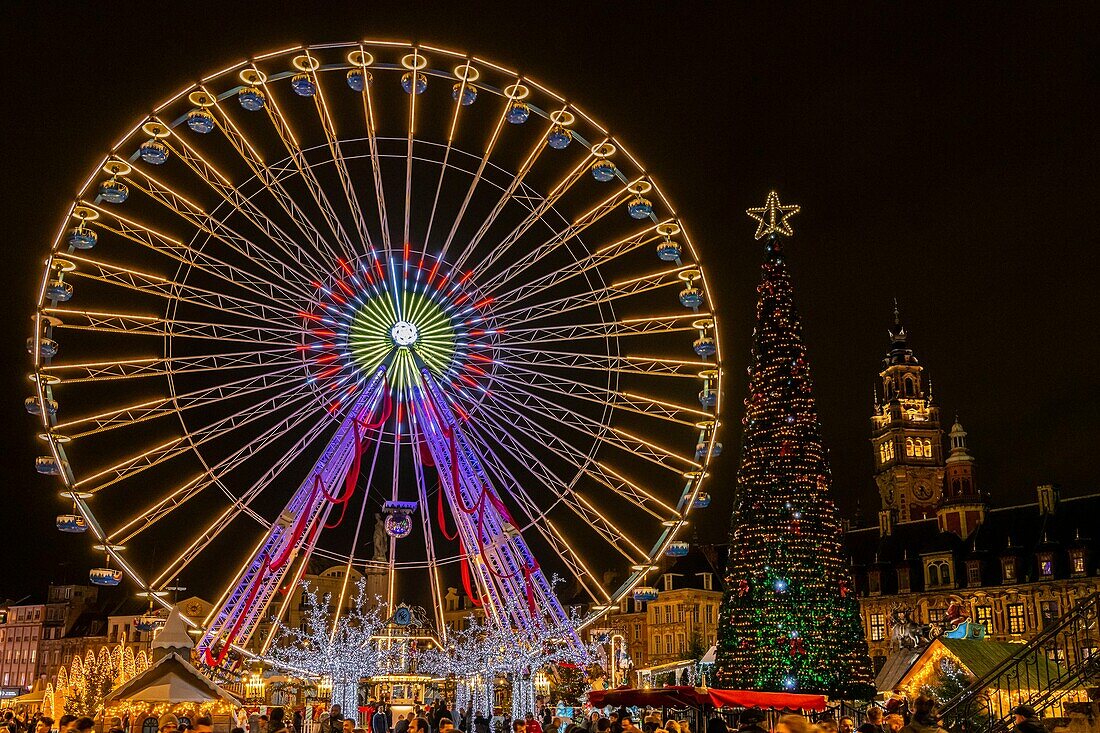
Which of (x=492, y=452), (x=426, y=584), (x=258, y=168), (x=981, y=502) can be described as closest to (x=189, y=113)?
(x=258, y=168)

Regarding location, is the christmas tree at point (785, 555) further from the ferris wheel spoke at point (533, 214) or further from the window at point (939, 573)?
the window at point (939, 573)

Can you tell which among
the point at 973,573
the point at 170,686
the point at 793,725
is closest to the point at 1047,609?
the point at 973,573

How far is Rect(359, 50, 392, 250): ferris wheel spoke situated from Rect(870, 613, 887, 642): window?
180ft

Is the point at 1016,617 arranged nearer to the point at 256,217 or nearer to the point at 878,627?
the point at 878,627

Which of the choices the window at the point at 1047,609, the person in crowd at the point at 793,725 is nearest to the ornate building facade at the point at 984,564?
the window at the point at 1047,609

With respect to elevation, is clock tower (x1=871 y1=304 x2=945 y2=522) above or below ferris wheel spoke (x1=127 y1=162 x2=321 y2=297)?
above

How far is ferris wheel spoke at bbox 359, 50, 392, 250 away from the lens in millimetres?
29156

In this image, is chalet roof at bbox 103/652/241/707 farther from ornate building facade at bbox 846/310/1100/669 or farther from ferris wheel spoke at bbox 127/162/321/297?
ornate building facade at bbox 846/310/1100/669

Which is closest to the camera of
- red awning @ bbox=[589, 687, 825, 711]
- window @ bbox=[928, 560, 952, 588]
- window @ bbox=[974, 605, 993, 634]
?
red awning @ bbox=[589, 687, 825, 711]

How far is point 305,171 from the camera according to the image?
94.7 feet

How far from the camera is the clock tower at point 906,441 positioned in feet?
411

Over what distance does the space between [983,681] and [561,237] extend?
650 inches

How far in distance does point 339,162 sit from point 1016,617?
53.0 metres

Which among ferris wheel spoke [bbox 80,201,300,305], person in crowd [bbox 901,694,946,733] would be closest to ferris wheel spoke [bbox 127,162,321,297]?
ferris wheel spoke [bbox 80,201,300,305]
